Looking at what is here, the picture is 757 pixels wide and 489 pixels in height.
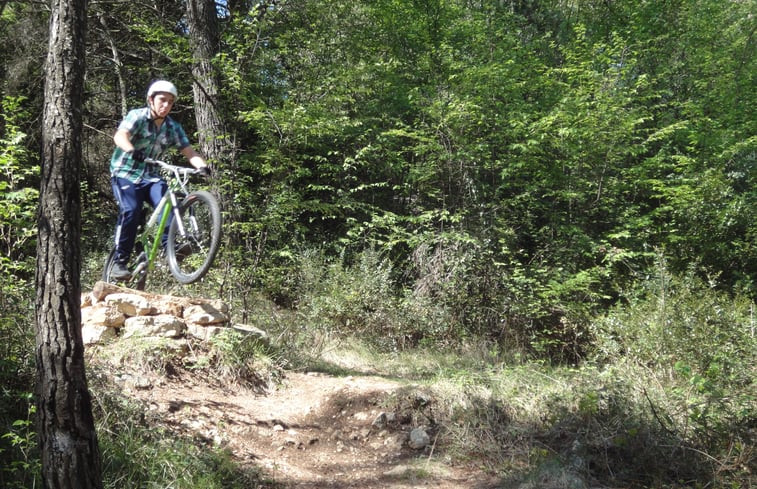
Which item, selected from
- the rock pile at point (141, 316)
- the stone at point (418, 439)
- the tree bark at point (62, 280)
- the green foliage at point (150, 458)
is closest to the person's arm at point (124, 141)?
the rock pile at point (141, 316)

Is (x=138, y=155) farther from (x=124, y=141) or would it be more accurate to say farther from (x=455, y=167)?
(x=455, y=167)

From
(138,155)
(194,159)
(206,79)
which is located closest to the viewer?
(138,155)

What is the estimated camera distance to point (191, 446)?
3305 mm

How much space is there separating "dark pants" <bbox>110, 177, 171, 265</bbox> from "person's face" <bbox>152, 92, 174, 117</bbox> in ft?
2.13

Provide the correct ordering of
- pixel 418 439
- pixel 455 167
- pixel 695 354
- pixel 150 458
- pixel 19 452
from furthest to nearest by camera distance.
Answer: pixel 455 167
pixel 695 354
pixel 418 439
pixel 150 458
pixel 19 452

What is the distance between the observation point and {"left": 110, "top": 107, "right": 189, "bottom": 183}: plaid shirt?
14.5ft

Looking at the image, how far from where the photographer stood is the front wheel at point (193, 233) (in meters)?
4.33

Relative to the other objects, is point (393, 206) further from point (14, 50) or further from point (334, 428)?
point (14, 50)

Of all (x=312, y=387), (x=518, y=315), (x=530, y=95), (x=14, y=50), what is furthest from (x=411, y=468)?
(x=14, y=50)

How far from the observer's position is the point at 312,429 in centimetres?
423

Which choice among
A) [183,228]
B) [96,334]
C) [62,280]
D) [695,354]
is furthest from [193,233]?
[695,354]

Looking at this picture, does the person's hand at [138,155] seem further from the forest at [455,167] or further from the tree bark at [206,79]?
the tree bark at [206,79]

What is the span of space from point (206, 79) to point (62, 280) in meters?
4.84

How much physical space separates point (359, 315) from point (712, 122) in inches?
335
